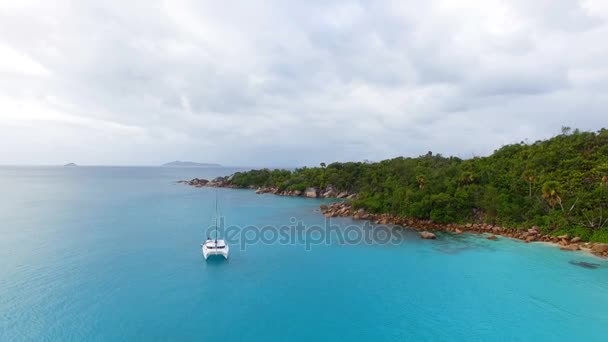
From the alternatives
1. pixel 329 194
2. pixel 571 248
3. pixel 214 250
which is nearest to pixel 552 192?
pixel 571 248

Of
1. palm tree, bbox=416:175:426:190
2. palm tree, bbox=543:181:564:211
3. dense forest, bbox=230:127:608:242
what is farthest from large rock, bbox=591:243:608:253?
palm tree, bbox=416:175:426:190

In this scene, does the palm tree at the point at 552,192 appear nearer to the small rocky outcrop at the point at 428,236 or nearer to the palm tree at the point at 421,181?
the small rocky outcrop at the point at 428,236

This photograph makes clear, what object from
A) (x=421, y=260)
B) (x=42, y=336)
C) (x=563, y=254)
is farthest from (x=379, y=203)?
(x=42, y=336)

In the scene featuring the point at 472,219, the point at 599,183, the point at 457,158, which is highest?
the point at 457,158

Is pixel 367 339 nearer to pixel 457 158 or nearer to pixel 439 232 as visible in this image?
pixel 439 232

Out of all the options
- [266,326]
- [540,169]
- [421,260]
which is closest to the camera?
[266,326]

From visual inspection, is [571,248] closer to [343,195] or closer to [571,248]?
[571,248]
